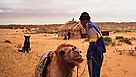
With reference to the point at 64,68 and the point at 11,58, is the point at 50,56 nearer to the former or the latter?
the point at 64,68

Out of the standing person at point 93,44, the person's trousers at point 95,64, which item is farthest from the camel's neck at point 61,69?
the person's trousers at point 95,64

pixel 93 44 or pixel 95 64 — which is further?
pixel 95 64

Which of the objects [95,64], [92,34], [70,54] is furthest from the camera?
[95,64]

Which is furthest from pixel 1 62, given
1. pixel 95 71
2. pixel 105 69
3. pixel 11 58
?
pixel 95 71

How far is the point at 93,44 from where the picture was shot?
7746 mm

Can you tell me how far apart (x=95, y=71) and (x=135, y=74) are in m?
5.46

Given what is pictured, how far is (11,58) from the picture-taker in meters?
13.5

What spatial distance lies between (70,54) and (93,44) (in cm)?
188

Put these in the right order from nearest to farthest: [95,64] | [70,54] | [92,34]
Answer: [70,54], [92,34], [95,64]

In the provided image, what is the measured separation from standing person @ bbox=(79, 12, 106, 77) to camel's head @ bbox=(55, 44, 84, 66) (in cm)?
156

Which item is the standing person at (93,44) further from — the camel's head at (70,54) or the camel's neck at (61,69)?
the camel's neck at (61,69)

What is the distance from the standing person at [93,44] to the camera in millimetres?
7645

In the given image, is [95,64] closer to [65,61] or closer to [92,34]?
[92,34]

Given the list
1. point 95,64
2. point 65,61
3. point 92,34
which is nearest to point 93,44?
point 92,34
